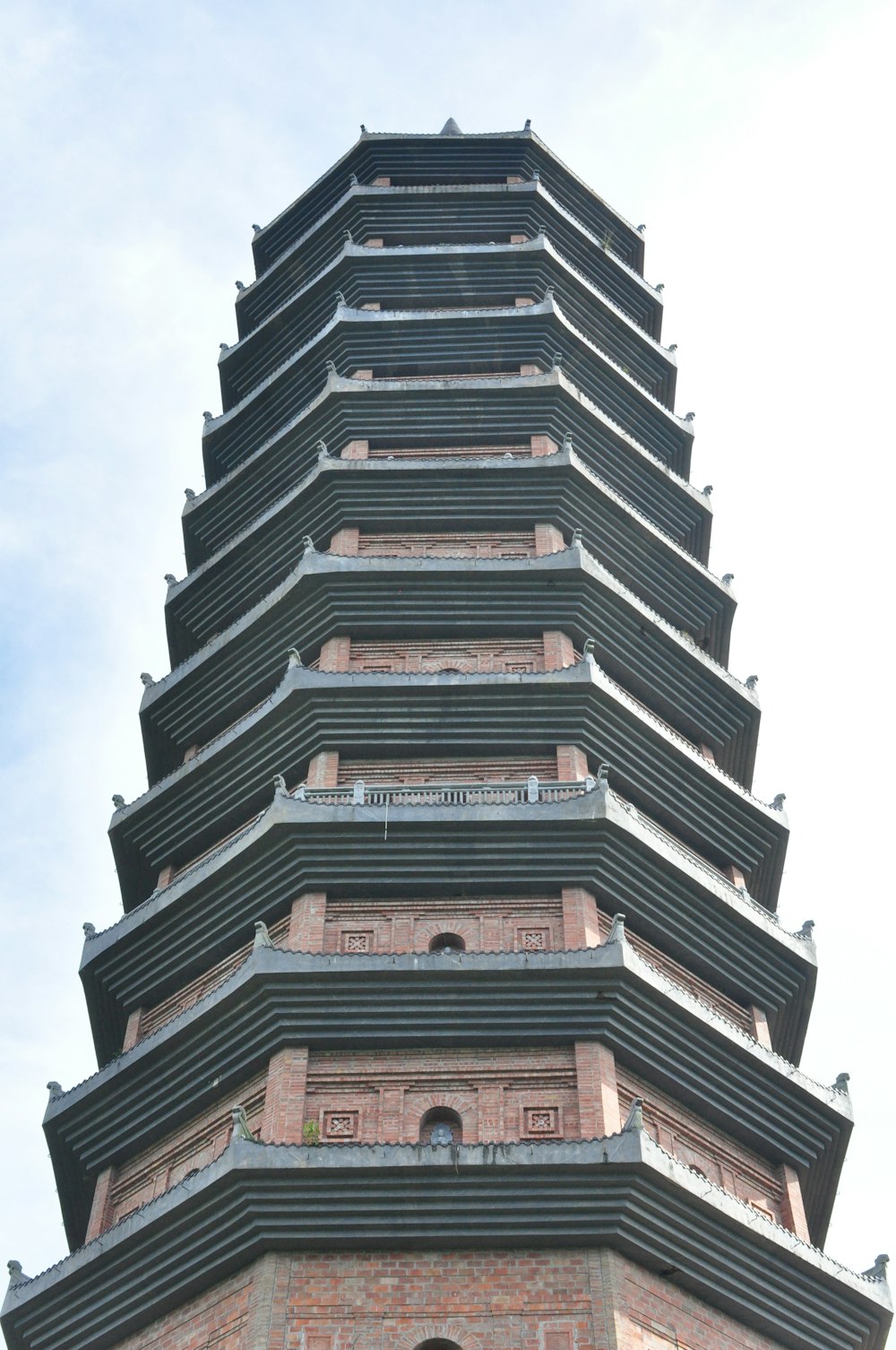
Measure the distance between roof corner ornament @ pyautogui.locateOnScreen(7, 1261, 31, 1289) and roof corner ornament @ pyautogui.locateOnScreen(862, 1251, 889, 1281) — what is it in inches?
351

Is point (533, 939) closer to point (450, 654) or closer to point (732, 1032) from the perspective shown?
point (732, 1032)

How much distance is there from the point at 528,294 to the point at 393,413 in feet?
13.6

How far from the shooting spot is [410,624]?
23359 mm

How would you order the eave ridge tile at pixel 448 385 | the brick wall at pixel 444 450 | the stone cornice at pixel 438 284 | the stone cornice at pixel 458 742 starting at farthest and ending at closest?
the stone cornice at pixel 438 284
the eave ridge tile at pixel 448 385
the brick wall at pixel 444 450
the stone cornice at pixel 458 742

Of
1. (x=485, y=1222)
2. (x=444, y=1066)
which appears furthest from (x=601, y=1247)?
(x=444, y=1066)

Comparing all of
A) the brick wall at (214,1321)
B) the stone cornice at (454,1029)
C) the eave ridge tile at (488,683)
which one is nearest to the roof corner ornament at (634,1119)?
Result: the stone cornice at (454,1029)

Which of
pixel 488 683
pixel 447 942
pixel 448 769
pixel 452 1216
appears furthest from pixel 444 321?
pixel 452 1216

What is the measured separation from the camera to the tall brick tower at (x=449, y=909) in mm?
16359

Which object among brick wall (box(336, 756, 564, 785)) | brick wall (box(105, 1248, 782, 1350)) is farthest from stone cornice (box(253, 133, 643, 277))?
brick wall (box(105, 1248, 782, 1350))

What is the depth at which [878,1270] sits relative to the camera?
18812 millimetres

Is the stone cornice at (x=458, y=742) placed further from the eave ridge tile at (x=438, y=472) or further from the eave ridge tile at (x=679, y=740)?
the eave ridge tile at (x=438, y=472)

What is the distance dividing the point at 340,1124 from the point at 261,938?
7.33 feet

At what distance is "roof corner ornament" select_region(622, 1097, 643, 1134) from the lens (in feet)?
54.7

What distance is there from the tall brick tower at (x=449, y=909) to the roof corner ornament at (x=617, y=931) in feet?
0.19
